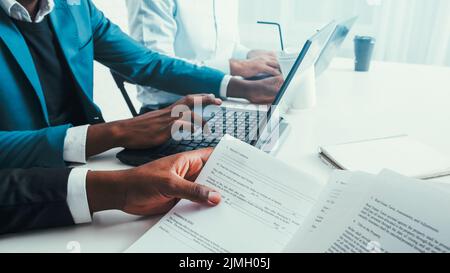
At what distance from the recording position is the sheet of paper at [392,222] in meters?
0.41

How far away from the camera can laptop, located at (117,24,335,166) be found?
67 centimetres

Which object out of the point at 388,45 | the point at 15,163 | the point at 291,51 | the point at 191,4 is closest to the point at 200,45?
the point at 191,4

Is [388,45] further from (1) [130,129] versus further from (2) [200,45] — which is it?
(1) [130,129]

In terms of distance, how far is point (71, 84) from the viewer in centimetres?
100

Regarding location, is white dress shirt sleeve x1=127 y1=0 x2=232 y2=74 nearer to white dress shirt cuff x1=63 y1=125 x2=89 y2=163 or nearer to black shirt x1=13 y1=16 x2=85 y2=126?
black shirt x1=13 y1=16 x2=85 y2=126

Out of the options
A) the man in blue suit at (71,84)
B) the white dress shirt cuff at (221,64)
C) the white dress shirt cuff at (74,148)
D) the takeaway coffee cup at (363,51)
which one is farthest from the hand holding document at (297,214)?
the takeaway coffee cup at (363,51)

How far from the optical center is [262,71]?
1.14 m

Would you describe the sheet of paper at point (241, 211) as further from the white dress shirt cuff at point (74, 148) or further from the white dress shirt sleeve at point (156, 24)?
the white dress shirt sleeve at point (156, 24)

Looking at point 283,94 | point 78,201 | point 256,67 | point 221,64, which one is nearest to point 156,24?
point 221,64

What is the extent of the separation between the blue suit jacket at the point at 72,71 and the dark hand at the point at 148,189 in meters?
0.17

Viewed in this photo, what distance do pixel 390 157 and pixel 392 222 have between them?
291 mm

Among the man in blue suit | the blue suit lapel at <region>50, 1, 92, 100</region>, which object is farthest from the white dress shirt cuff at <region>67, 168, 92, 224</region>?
the blue suit lapel at <region>50, 1, 92, 100</region>

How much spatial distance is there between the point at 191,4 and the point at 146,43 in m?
0.22

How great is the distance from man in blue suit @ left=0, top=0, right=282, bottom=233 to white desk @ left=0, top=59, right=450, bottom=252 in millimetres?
45
